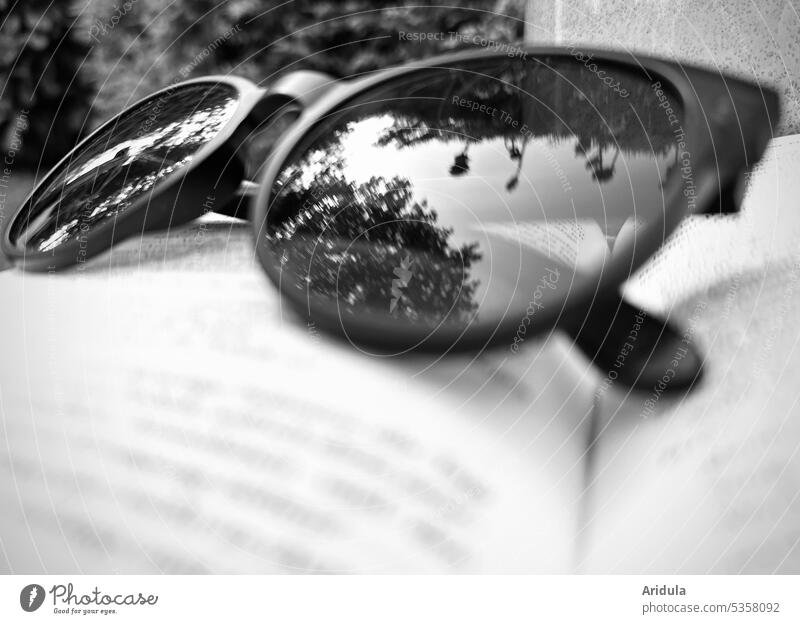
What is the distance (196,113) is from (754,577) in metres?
0.45

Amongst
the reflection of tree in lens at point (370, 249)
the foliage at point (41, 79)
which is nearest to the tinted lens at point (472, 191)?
the reflection of tree in lens at point (370, 249)

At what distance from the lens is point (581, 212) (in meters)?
0.41

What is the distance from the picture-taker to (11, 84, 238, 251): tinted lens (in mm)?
436

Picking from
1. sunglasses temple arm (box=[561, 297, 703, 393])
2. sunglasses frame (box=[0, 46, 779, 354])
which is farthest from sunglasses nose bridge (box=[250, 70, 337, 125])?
sunglasses temple arm (box=[561, 297, 703, 393])

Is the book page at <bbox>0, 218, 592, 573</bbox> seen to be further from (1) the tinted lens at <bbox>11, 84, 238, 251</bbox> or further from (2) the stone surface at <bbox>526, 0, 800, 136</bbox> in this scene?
(2) the stone surface at <bbox>526, 0, 800, 136</bbox>

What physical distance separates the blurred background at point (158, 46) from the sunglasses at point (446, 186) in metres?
0.01

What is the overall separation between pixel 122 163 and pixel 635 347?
0.33 metres

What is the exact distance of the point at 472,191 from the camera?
42 centimetres

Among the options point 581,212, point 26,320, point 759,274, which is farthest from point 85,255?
point 759,274

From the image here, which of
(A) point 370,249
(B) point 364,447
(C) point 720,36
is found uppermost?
(C) point 720,36

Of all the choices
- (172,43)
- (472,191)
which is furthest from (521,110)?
(172,43)

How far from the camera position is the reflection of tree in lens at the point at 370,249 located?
0.40 m

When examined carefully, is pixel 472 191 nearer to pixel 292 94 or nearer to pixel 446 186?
pixel 446 186

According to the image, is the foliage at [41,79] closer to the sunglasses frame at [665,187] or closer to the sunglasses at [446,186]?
the sunglasses at [446,186]
